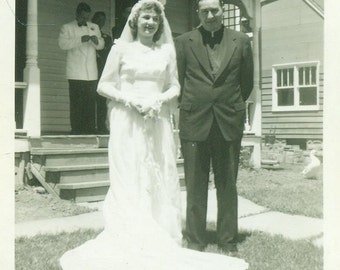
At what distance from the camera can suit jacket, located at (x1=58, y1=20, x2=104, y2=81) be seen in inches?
264

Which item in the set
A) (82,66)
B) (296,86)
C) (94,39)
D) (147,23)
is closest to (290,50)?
(296,86)

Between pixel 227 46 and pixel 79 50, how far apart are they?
3650mm

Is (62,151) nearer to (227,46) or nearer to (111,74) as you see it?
(111,74)

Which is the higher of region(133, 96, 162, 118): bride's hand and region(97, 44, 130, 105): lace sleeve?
region(97, 44, 130, 105): lace sleeve

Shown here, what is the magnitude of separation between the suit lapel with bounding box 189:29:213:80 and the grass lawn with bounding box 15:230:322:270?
1.35 meters

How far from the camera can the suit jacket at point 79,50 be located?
22.0 ft

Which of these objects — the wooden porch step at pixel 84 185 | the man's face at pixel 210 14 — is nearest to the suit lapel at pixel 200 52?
the man's face at pixel 210 14

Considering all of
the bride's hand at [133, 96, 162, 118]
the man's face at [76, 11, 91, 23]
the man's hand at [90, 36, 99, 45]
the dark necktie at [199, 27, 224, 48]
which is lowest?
the bride's hand at [133, 96, 162, 118]

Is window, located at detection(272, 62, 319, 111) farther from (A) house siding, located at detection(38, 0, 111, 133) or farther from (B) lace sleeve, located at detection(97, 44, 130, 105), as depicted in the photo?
(B) lace sleeve, located at detection(97, 44, 130, 105)

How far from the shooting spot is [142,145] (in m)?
3.55

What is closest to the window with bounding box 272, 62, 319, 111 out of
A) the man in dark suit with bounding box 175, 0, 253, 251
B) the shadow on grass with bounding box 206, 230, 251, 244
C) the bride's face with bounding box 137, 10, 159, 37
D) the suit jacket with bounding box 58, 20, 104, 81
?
the suit jacket with bounding box 58, 20, 104, 81

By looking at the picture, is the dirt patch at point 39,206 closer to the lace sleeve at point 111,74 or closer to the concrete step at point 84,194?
the concrete step at point 84,194
